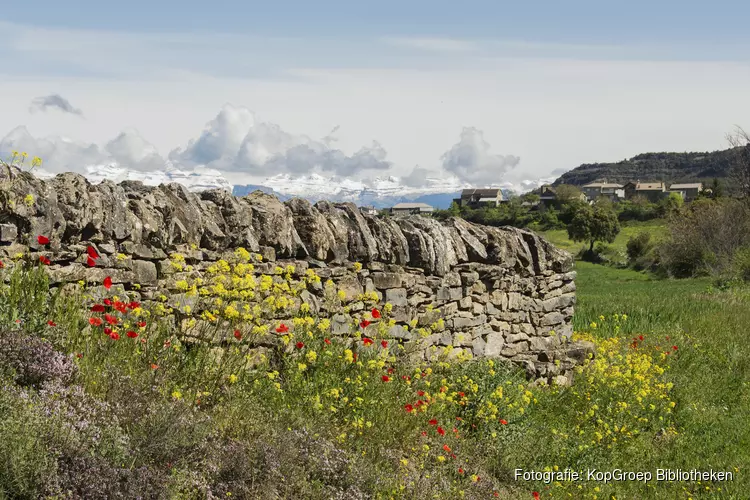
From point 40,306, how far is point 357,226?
3.78m

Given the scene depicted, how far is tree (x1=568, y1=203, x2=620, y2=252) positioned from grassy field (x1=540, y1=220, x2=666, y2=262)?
4.47ft

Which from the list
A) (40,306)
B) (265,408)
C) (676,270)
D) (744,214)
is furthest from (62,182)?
(744,214)

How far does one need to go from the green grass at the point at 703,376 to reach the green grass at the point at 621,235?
44321 mm

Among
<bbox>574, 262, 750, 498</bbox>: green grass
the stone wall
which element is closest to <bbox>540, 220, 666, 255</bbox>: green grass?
<bbox>574, 262, 750, 498</bbox>: green grass

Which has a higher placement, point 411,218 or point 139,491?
point 411,218

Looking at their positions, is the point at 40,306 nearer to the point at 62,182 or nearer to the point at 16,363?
the point at 16,363

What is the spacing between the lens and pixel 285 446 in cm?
478

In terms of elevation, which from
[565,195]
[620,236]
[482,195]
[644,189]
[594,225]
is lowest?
[620,236]

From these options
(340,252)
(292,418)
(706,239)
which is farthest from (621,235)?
(292,418)

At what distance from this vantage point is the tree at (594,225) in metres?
65.5

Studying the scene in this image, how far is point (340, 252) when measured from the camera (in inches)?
309

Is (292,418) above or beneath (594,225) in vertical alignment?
above

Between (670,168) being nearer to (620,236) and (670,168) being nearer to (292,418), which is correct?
(620,236)

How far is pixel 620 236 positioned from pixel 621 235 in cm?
52
